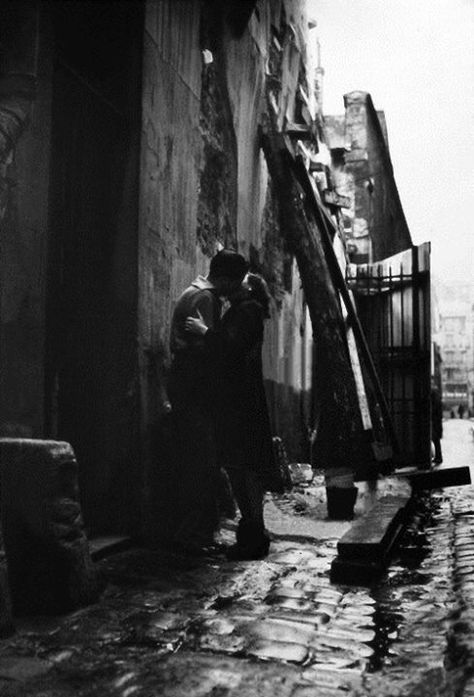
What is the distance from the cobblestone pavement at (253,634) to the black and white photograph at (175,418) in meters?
0.01

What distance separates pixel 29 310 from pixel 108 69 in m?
1.71

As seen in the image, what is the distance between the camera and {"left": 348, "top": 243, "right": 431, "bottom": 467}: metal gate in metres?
9.27

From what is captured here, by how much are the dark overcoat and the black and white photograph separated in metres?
0.01

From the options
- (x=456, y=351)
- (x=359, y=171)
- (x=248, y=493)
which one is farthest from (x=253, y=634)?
(x=456, y=351)

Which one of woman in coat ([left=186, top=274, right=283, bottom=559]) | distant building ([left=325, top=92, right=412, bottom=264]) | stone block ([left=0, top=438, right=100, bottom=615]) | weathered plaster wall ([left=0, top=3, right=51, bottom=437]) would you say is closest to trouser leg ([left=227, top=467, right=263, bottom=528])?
woman in coat ([left=186, top=274, right=283, bottom=559])

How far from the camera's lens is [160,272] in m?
4.95

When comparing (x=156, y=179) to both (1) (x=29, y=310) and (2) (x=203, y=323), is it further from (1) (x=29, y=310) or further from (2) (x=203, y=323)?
(1) (x=29, y=310)

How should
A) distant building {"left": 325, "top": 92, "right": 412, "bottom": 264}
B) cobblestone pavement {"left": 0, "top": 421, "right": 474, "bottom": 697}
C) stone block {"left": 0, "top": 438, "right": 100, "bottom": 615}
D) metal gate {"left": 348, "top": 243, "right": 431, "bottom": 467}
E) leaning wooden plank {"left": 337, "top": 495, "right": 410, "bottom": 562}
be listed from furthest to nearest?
distant building {"left": 325, "top": 92, "right": 412, "bottom": 264} < metal gate {"left": 348, "top": 243, "right": 431, "bottom": 467} < leaning wooden plank {"left": 337, "top": 495, "right": 410, "bottom": 562} < stone block {"left": 0, "top": 438, "right": 100, "bottom": 615} < cobblestone pavement {"left": 0, "top": 421, "right": 474, "bottom": 697}

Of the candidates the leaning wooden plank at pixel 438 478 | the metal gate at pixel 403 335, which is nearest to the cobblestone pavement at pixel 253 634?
the leaning wooden plank at pixel 438 478

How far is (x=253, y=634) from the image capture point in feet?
9.41

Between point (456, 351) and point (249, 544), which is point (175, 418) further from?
point (456, 351)

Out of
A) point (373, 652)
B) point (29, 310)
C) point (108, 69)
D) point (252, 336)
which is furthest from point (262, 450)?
point (108, 69)

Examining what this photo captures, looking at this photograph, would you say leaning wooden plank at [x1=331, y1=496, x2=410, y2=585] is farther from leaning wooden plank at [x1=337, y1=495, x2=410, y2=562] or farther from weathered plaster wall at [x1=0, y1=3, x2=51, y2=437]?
weathered plaster wall at [x1=0, y1=3, x2=51, y2=437]

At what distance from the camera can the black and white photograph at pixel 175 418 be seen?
2.72 m
